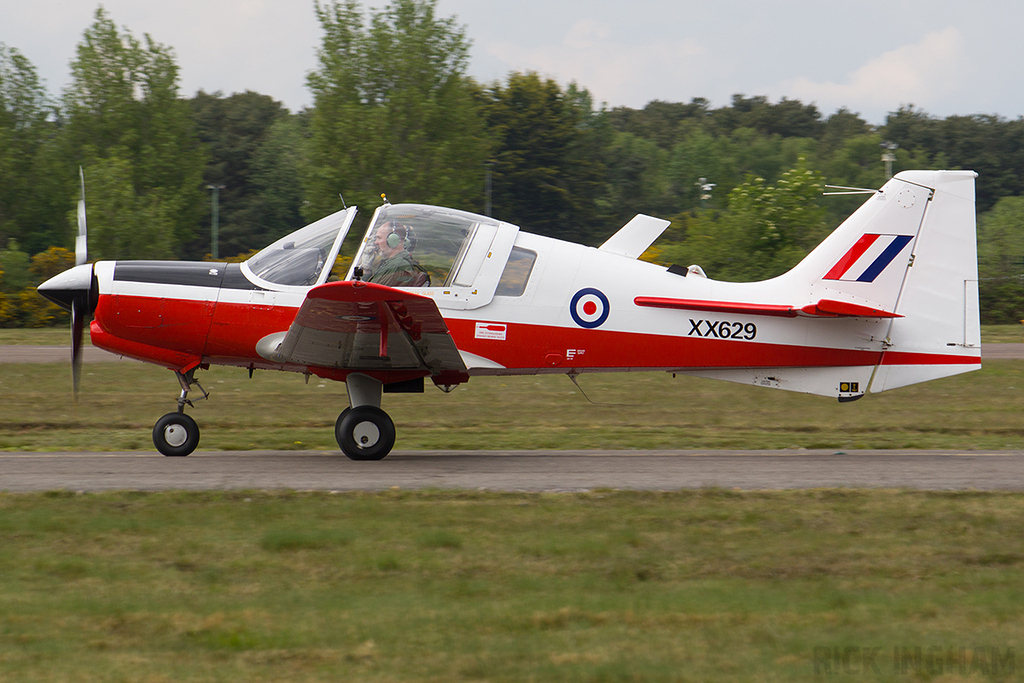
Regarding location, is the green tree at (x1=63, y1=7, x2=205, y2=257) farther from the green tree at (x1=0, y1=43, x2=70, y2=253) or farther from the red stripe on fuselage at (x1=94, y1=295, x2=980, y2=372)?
the red stripe on fuselage at (x1=94, y1=295, x2=980, y2=372)

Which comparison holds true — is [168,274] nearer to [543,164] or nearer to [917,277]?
[917,277]

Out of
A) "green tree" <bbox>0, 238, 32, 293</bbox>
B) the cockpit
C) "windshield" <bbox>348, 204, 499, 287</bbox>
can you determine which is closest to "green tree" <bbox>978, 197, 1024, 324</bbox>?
the cockpit

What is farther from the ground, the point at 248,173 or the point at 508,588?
the point at 248,173

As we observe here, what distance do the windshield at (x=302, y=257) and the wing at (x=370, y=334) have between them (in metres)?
0.75

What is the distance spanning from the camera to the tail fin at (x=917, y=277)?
10508 mm

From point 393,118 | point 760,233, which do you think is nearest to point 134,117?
point 393,118

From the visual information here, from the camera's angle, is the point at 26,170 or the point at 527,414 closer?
the point at 527,414

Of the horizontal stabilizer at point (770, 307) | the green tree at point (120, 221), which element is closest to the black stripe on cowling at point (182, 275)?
the horizontal stabilizer at point (770, 307)

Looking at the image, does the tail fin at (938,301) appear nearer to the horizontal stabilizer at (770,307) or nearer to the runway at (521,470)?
the horizontal stabilizer at (770,307)

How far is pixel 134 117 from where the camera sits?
49.8 metres

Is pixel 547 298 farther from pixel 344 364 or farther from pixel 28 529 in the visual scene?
pixel 28 529

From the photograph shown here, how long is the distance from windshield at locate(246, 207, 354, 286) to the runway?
195 centimetres

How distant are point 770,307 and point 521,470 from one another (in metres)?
3.29

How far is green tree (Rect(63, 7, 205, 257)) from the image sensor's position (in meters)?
48.9
